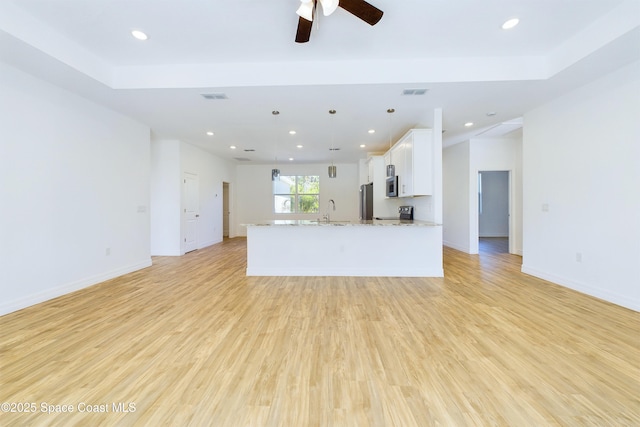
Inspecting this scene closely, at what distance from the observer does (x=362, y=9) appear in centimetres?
211

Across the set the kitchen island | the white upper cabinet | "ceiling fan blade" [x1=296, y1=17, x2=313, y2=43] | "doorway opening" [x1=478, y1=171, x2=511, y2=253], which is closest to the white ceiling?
"ceiling fan blade" [x1=296, y1=17, x2=313, y2=43]

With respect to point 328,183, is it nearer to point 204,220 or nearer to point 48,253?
point 204,220

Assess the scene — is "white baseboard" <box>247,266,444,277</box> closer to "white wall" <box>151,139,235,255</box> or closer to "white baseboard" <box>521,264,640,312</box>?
"white baseboard" <box>521,264,640,312</box>

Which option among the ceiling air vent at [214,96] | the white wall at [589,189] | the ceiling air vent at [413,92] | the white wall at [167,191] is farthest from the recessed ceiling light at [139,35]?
the white wall at [589,189]

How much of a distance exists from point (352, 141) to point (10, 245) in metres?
5.91

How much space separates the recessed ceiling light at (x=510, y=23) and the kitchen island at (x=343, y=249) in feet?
8.77

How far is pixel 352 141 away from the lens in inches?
249

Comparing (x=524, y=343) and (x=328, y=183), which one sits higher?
(x=328, y=183)

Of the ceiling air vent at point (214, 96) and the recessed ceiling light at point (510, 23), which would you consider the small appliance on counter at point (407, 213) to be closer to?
the recessed ceiling light at point (510, 23)

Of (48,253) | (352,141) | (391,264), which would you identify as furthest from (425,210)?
(48,253)

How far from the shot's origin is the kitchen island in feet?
13.9

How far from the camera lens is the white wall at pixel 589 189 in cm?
296

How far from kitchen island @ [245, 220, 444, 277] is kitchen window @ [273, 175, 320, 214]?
506 centimetres

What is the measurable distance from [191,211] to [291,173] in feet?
12.6
